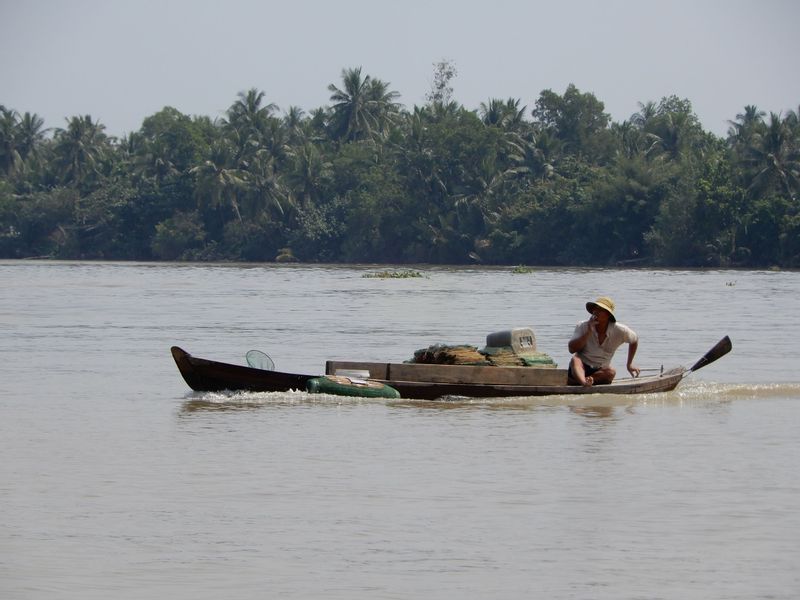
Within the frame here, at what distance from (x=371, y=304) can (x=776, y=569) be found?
30666 mm

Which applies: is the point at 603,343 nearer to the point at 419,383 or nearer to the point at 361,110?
the point at 419,383

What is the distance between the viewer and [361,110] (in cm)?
9950

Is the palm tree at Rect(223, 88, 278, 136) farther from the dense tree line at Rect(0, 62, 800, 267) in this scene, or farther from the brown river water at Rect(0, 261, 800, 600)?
the brown river water at Rect(0, 261, 800, 600)

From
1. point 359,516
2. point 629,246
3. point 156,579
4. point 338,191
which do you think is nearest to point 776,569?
point 359,516

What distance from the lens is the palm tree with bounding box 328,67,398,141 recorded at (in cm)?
9738

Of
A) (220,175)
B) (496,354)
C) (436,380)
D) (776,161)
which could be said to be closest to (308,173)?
(220,175)

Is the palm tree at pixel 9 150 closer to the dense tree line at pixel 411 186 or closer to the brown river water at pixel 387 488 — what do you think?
the dense tree line at pixel 411 186

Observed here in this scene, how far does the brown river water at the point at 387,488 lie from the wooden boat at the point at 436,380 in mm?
144

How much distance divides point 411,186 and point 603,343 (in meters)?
74.1

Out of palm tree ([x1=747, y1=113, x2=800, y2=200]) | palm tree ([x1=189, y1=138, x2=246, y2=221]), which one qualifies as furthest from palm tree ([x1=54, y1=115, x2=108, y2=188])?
palm tree ([x1=747, y1=113, x2=800, y2=200])

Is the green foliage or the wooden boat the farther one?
the green foliage

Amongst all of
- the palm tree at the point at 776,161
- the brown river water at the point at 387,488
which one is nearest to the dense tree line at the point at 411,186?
the palm tree at the point at 776,161

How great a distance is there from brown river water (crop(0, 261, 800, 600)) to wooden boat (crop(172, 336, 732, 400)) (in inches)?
5.7

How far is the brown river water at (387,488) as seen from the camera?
8148 millimetres
